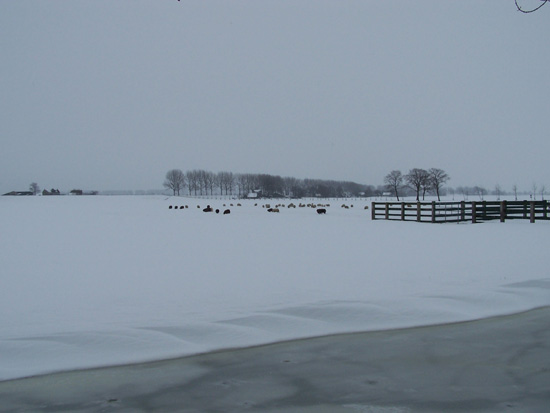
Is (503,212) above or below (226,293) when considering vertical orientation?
above

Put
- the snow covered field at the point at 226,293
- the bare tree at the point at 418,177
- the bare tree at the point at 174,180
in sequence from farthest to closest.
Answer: the bare tree at the point at 174,180 < the bare tree at the point at 418,177 < the snow covered field at the point at 226,293

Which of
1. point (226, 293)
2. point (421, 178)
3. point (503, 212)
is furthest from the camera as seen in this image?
point (421, 178)

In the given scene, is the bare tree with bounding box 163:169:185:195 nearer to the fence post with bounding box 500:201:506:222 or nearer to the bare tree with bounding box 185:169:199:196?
the bare tree with bounding box 185:169:199:196

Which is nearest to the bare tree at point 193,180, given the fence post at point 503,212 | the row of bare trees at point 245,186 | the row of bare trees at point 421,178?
the row of bare trees at point 245,186

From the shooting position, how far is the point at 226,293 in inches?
332

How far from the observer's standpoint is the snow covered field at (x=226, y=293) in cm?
592

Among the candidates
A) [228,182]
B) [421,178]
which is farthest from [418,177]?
[228,182]

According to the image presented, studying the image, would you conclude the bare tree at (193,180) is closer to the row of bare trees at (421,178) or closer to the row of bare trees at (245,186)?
the row of bare trees at (245,186)

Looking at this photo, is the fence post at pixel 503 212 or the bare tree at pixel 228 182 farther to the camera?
the bare tree at pixel 228 182

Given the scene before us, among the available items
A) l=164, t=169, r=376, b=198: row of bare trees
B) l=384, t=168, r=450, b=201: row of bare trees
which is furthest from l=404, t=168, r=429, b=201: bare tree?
l=164, t=169, r=376, b=198: row of bare trees

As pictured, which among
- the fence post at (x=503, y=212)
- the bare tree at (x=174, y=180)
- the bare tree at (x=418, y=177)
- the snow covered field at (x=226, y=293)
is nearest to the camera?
the snow covered field at (x=226, y=293)

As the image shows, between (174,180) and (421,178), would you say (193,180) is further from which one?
(421,178)

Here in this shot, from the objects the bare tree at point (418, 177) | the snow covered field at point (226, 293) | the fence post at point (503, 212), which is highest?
the bare tree at point (418, 177)

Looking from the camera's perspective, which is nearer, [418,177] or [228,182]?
[418,177]
